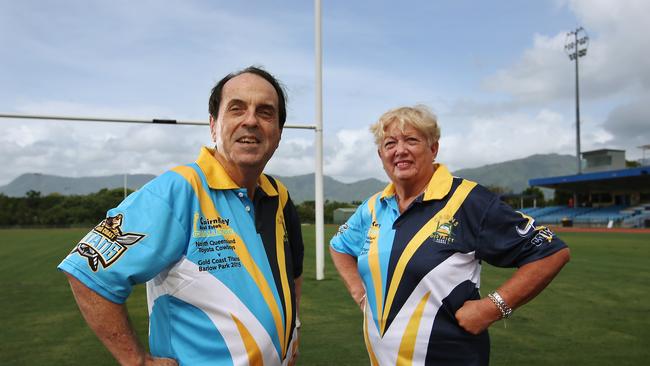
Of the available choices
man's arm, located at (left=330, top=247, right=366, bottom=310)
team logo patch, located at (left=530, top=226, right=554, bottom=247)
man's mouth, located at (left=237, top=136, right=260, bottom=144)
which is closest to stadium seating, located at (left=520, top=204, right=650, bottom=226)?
man's arm, located at (left=330, top=247, right=366, bottom=310)

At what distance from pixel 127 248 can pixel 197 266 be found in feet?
0.91

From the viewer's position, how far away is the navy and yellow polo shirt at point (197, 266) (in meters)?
1.75

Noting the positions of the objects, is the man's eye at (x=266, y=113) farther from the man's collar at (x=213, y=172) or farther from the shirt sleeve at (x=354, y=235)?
the shirt sleeve at (x=354, y=235)

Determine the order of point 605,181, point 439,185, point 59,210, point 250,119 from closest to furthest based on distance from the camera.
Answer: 1. point 250,119
2. point 439,185
3. point 605,181
4. point 59,210

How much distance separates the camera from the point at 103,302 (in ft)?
5.63

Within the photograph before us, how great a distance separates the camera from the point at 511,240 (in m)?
2.41

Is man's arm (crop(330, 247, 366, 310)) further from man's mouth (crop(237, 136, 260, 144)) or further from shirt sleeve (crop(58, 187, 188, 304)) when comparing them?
shirt sleeve (crop(58, 187, 188, 304))

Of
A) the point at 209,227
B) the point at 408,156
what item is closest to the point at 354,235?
the point at 408,156

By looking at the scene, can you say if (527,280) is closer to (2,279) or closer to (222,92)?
(222,92)

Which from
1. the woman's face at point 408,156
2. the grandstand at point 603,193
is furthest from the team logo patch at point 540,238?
the grandstand at point 603,193

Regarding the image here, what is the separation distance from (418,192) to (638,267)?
11708 mm

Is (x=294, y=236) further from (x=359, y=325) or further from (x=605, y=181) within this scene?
(x=605, y=181)

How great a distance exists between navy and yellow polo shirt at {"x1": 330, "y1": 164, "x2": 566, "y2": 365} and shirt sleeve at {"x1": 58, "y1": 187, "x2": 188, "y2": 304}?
121 centimetres

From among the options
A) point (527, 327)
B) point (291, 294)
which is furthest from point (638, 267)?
point (291, 294)
